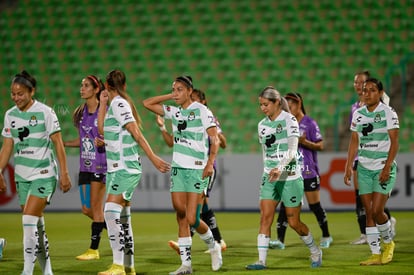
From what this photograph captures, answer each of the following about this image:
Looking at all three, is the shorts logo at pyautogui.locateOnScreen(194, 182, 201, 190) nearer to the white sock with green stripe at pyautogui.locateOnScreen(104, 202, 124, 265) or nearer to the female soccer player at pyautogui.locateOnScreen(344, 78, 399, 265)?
the white sock with green stripe at pyautogui.locateOnScreen(104, 202, 124, 265)

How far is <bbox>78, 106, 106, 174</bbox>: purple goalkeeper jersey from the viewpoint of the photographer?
9.96 metres

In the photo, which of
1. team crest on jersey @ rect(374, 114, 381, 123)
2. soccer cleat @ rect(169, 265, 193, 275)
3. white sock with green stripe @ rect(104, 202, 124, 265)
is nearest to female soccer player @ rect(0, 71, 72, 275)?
white sock with green stripe @ rect(104, 202, 124, 265)

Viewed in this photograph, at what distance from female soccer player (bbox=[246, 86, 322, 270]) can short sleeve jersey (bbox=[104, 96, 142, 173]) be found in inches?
62.2

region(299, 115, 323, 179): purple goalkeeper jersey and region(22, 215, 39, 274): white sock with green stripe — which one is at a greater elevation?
region(299, 115, 323, 179): purple goalkeeper jersey

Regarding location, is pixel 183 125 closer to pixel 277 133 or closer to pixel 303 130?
pixel 277 133

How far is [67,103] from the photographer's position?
2100cm

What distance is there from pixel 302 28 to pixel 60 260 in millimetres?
12604

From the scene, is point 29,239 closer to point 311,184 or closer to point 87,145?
point 87,145

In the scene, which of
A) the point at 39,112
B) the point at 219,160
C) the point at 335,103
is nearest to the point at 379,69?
the point at 335,103

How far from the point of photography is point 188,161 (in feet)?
27.7

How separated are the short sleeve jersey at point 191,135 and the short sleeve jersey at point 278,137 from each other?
0.70 meters

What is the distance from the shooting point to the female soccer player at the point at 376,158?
8922 millimetres

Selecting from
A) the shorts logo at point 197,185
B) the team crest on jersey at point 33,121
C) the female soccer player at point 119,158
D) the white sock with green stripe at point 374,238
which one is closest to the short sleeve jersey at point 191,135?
the shorts logo at point 197,185

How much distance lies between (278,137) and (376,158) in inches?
49.0
